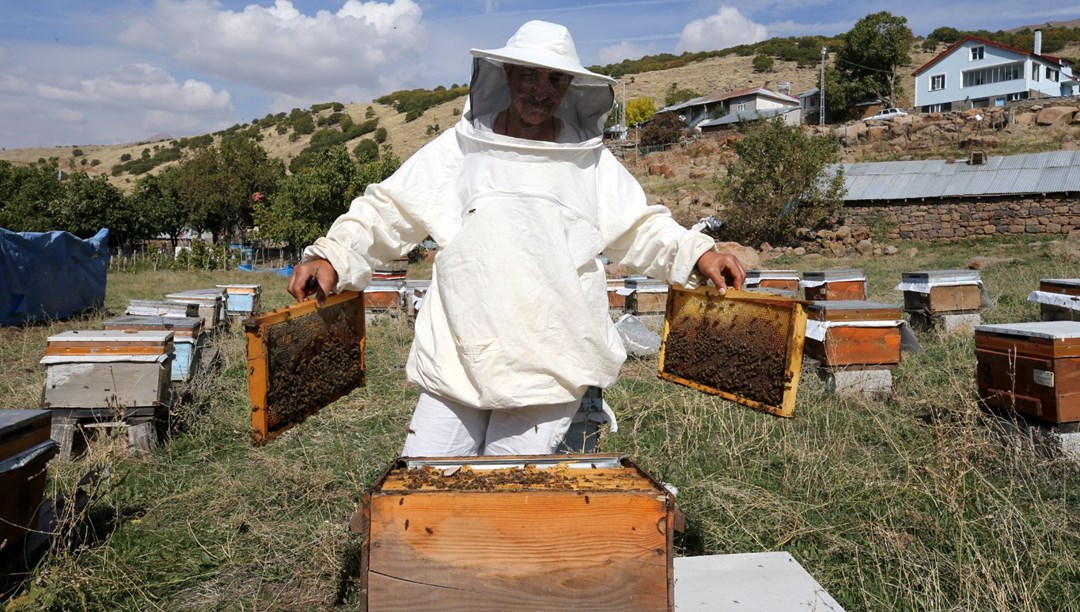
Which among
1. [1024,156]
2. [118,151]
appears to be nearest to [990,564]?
[1024,156]

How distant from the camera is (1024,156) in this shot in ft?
74.0

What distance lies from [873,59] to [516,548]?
51376mm

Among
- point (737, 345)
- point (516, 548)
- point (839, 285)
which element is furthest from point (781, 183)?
point (516, 548)

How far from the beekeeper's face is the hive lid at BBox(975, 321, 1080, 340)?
312 cm

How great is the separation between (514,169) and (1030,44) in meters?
74.6

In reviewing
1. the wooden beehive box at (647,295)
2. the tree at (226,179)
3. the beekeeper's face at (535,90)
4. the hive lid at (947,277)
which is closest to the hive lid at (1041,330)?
the beekeeper's face at (535,90)

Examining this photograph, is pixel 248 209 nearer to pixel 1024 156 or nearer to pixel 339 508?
pixel 1024 156

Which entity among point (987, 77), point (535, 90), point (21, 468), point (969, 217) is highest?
point (987, 77)

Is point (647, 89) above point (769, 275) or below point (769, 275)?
above

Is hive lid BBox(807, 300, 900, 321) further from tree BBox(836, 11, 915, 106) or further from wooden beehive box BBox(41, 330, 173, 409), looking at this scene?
tree BBox(836, 11, 915, 106)

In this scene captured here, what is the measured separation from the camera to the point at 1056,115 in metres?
27.7

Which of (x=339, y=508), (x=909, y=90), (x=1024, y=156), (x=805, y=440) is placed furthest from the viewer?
(x=909, y=90)

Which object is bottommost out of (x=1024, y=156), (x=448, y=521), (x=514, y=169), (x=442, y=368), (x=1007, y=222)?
(x=448, y=521)

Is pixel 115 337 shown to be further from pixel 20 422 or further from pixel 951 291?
pixel 951 291
